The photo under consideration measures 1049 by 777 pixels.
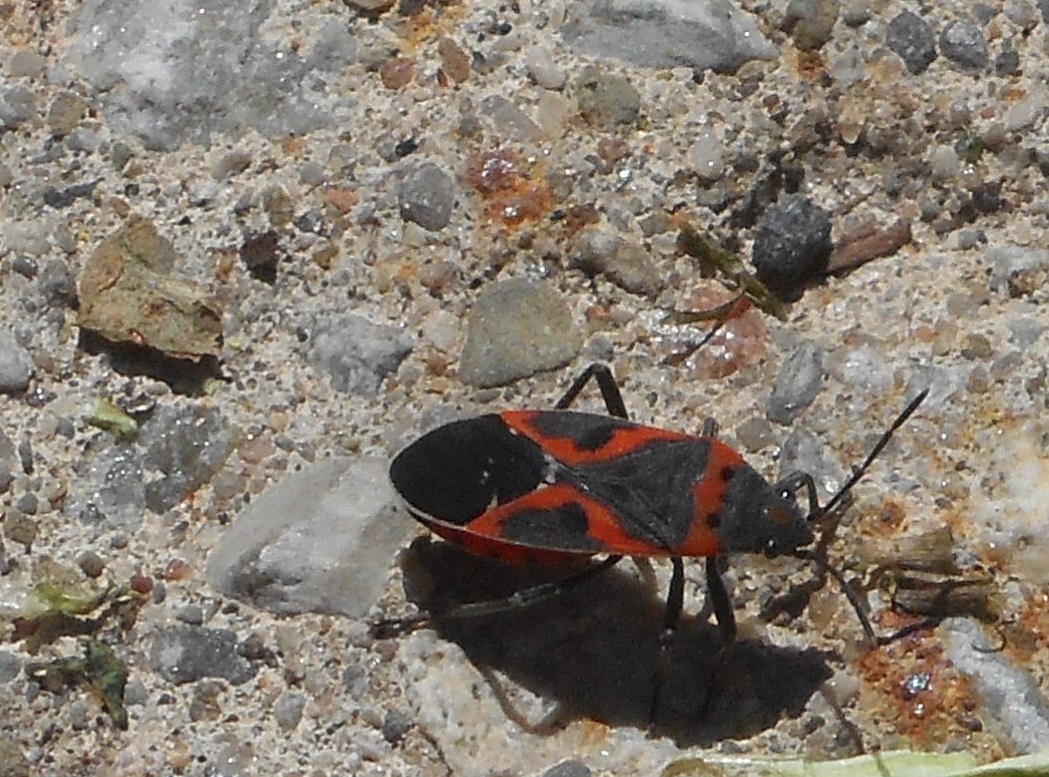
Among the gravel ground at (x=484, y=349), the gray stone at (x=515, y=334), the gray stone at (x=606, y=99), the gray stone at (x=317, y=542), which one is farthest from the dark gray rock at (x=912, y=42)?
the gray stone at (x=317, y=542)

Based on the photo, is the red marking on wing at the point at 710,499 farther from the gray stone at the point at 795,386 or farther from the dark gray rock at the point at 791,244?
the dark gray rock at the point at 791,244

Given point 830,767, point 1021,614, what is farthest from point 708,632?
point 1021,614

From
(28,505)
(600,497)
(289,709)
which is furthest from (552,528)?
(28,505)

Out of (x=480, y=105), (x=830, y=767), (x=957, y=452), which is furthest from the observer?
(x=480, y=105)

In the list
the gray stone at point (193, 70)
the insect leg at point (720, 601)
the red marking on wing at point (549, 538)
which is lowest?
the insect leg at point (720, 601)

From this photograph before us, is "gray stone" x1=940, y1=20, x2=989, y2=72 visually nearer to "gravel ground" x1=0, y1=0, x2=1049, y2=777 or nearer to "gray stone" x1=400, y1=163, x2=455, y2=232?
"gravel ground" x1=0, y1=0, x2=1049, y2=777

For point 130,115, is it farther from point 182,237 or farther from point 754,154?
point 754,154

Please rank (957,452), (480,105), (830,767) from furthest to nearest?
(480,105)
(957,452)
(830,767)

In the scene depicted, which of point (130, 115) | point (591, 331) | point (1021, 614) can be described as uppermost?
point (130, 115)
